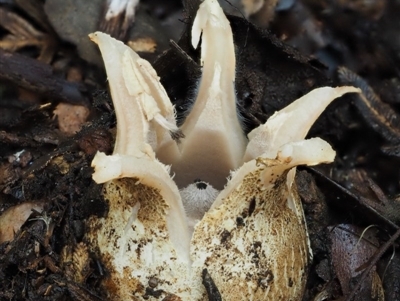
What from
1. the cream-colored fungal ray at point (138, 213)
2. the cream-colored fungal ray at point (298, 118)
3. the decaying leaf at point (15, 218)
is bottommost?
the decaying leaf at point (15, 218)

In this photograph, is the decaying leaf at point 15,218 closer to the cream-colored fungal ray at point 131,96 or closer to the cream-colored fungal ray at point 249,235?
the cream-colored fungal ray at point 131,96

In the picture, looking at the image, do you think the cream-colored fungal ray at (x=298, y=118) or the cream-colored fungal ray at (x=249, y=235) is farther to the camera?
the cream-colored fungal ray at (x=298, y=118)

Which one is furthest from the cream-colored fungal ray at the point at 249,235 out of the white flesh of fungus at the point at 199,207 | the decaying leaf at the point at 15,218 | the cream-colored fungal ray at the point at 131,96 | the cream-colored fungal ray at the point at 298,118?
the decaying leaf at the point at 15,218

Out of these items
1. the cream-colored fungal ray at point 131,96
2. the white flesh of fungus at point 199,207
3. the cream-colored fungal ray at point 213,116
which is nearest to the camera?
the white flesh of fungus at point 199,207

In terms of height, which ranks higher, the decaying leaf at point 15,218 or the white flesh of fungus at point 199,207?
the white flesh of fungus at point 199,207

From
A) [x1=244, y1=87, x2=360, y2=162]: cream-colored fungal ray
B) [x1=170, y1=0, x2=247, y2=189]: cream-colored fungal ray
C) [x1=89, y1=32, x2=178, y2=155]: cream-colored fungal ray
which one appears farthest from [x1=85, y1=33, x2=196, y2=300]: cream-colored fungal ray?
[x1=244, y1=87, x2=360, y2=162]: cream-colored fungal ray

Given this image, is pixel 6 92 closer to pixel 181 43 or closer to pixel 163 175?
pixel 181 43

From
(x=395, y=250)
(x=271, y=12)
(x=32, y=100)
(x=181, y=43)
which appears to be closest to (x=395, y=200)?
(x=395, y=250)
